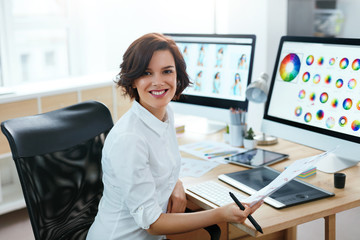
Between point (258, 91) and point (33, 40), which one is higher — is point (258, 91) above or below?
below

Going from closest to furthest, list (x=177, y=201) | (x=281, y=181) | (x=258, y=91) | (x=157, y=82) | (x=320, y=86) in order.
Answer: (x=281, y=181), (x=157, y=82), (x=177, y=201), (x=320, y=86), (x=258, y=91)

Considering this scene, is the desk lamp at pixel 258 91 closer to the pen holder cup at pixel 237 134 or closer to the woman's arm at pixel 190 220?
the pen holder cup at pixel 237 134

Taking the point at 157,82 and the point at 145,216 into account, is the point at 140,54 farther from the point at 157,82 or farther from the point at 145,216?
the point at 145,216

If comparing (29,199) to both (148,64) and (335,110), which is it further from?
(335,110)

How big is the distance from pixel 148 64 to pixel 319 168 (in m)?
0.86

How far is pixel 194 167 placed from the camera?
76.5 inches

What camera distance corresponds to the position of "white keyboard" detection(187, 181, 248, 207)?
1.57 meters

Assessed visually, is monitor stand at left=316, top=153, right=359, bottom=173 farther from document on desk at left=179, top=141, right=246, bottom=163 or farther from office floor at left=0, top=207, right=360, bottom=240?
office floor at left=0, top=207, right=360, bottom=240

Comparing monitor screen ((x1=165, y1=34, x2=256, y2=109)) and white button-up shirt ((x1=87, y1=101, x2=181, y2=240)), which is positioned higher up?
monitor screen ((x1=165, y1=34, x2=256, y2=109))

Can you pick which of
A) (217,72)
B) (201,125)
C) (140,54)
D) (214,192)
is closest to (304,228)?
(201,125)

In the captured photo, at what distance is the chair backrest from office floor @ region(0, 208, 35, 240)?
4.73 feet

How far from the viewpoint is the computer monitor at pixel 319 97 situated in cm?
175

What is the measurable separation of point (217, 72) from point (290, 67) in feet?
1.53

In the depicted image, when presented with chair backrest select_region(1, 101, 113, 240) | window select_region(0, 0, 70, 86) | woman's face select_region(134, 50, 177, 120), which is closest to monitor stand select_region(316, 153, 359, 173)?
woman's face select_region(134, 50, 177, 120)
